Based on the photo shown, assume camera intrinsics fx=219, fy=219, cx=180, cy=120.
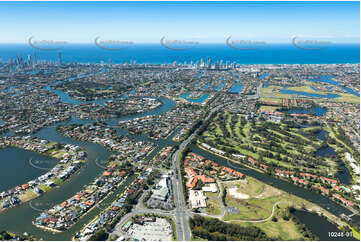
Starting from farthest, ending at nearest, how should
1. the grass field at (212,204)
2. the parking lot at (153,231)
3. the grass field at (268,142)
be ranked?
the grass field at (268,142)
the grass field at (212,204)
the parking lot at (153,231)

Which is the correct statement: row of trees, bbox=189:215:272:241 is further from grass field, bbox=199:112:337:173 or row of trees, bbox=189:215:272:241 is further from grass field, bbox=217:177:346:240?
grass field, bbox=199:112:337:173

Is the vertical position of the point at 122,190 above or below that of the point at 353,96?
below

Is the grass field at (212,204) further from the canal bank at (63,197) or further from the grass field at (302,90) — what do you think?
the grass field at (302,90)

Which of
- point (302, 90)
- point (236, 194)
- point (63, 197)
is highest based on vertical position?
point (302, 90)

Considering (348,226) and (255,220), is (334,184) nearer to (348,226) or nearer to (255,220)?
(348,226)

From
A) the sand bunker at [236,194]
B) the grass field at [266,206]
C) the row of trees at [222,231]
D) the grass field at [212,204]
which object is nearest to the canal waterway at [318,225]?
the grass field at [266,206]

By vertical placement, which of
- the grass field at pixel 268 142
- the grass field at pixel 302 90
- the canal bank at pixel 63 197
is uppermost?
the grass field at pixel 302 90

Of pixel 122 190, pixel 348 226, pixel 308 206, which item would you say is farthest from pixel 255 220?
pixel 122 190

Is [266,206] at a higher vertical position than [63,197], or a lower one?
higher

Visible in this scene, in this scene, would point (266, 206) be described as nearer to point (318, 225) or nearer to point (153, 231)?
point (318, 225)

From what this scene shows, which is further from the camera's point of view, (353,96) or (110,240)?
(353,96)

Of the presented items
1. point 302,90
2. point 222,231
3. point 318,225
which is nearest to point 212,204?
point 222,231
